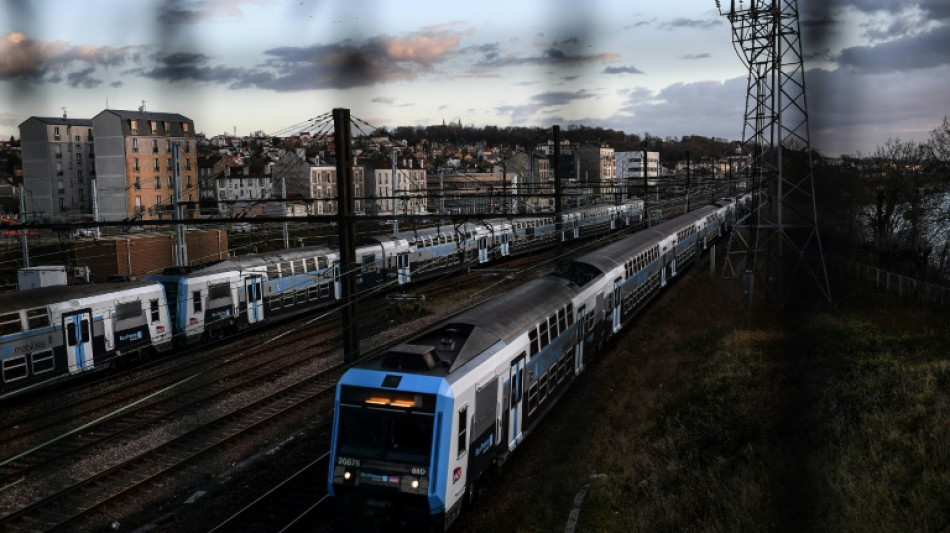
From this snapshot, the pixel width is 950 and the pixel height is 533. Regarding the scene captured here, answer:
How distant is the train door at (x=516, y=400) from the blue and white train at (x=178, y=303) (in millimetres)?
2995

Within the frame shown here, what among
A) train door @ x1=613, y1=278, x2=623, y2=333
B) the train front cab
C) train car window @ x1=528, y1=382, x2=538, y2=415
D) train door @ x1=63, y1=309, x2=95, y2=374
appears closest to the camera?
the train front cab

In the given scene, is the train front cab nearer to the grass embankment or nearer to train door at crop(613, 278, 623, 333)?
the grass embankment

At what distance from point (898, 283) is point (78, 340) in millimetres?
24656

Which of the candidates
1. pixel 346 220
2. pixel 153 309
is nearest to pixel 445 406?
pixel 346 220

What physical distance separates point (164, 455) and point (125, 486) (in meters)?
1.39

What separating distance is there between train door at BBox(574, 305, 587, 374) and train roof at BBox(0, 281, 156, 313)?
12.0 m

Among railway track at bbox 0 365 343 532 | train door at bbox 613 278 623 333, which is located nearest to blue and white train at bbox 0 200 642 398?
railway track at bbox 0 365 343 532

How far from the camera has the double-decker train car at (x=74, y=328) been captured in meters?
16.0

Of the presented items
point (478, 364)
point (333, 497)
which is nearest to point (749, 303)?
point (478, 364)

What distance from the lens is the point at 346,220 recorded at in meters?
12.1

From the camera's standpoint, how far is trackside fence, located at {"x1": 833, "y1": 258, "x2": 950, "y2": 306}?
21781 mm

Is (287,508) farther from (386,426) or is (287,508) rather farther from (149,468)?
(149,468)

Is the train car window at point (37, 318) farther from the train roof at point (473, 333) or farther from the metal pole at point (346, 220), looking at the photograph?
the train roof at point (473, 333)

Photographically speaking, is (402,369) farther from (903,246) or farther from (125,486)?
(903,246)
